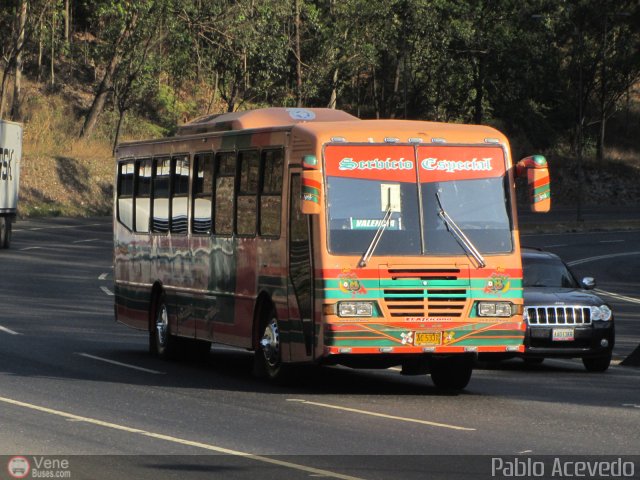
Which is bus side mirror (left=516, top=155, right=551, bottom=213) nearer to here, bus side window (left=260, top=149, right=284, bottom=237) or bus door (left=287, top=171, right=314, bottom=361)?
bus door (left=287, top=171, right=314, bottom=361)

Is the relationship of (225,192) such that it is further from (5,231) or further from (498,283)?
(5,231)

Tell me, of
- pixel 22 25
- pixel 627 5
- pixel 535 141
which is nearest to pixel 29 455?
pixel 22 25

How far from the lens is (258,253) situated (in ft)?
52.7

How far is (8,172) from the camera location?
44688mm

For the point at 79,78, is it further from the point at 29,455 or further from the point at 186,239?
the point at 29,455

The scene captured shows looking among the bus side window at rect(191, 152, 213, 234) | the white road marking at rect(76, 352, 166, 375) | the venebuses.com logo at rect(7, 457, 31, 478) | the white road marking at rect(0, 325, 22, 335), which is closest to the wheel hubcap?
the white road marking at rect(76, 352, 166, 375)

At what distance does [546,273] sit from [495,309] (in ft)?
16.7

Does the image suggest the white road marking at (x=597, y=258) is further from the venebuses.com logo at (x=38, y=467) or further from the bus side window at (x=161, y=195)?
the venebuses.com logo at (x=38, y=467)

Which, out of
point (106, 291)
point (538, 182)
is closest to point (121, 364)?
point (538, 182)

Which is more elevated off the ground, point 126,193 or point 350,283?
point 126,193

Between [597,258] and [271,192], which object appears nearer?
[271,192]

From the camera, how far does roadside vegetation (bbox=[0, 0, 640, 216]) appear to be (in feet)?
222

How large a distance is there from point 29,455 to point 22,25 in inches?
2290

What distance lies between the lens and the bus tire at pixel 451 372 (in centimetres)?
1562
